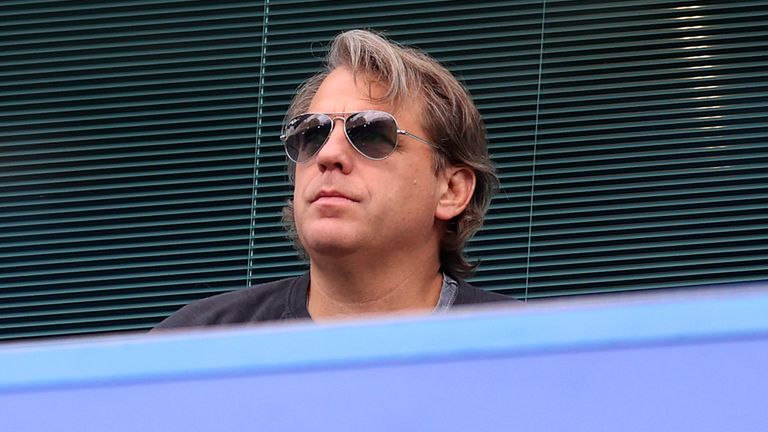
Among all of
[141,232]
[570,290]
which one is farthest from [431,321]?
[141,232]

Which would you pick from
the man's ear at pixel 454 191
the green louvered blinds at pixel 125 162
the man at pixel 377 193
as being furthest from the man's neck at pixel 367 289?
the green louvered blinds at pixel 125 162

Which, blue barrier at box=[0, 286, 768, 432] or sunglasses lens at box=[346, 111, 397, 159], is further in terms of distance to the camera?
sunglasses lens at box=[346, 111, 397, 159]

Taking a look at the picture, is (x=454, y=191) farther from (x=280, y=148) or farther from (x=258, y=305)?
(x=280, y=148)

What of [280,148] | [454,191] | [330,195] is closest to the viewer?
[330,195]

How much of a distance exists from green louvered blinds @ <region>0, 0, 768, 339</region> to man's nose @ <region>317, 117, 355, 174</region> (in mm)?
Result: 1158

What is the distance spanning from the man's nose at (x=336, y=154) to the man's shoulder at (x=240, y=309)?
216mm

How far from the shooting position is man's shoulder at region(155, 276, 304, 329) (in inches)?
85.1

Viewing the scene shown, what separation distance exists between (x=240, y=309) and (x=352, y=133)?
338 mm

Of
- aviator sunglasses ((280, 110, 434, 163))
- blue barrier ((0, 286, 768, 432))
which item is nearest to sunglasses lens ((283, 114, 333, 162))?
aviator sunglasses ((280, 110, 434, 163))

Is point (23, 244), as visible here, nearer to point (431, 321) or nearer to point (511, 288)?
point (511, 288)

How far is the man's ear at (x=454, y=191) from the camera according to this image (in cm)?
236

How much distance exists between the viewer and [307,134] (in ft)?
7.42

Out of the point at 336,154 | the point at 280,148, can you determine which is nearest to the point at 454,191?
the point at 336,154

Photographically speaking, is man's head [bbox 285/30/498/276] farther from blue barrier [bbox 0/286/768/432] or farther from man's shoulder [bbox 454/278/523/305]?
blue barrier [bbox 0/286/768/432]
